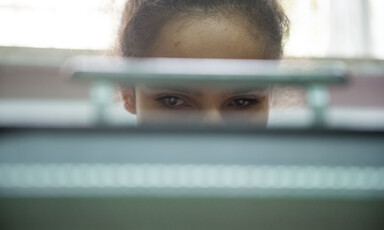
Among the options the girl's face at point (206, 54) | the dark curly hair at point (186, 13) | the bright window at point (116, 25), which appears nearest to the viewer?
the girl's face at point (206, 54)

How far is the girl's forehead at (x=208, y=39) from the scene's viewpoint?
29.3 inches

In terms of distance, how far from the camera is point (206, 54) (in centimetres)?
73

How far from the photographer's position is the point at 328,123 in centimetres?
31

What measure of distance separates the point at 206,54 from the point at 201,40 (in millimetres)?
41

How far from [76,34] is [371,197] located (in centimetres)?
162

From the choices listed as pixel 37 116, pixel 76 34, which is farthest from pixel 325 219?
pixel 76 34

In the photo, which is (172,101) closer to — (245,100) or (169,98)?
(169,98)

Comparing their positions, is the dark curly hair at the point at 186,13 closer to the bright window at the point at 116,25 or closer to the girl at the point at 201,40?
the girl at the point at 201,40

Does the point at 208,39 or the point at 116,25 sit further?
→ the point at 116,25

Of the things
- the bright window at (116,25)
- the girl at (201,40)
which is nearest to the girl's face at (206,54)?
the girl at (201,40)

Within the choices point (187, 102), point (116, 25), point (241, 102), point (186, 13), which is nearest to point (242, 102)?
point (241, 102)

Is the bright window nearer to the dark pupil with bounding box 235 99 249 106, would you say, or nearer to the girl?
the girl

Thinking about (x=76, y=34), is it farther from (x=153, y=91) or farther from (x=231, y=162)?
(x=231, y=162)

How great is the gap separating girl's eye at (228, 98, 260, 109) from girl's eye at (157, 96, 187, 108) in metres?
0.07
